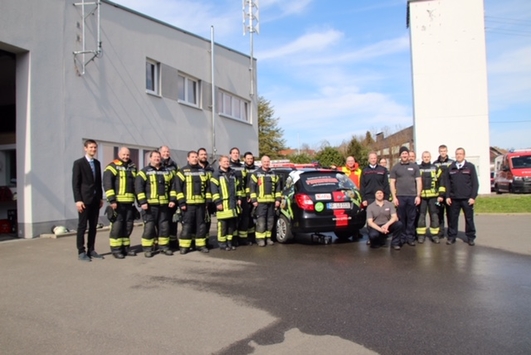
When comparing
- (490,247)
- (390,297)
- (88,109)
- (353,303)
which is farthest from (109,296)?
(88,109)

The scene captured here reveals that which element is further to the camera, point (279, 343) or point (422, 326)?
point (422, 326)

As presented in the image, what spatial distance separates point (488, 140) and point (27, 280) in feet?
87.5

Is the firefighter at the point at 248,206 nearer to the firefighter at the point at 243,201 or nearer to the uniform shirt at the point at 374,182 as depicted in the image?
the firefighter at the point at 243,201

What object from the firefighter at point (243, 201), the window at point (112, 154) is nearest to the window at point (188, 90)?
the window at point (112, 154)

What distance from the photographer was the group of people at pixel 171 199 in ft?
27.1

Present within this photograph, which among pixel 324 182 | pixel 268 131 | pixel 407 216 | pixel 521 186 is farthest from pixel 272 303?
pixel 268 131

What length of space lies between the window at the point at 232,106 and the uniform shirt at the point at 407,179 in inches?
446

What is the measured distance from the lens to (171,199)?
873 cm

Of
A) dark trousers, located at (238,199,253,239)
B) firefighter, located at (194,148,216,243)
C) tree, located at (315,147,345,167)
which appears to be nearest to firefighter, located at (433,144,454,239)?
dark trousers, located at (238,199,253,239)

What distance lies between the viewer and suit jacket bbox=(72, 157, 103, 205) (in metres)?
7.97

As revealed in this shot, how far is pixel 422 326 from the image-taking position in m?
4.58

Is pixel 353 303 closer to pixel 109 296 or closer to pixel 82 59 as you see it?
pixel 109 296

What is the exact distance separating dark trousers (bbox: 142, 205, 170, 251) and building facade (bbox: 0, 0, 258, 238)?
3.95m

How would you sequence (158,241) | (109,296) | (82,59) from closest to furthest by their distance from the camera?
1. (109,296)
2. (158,241)
3. (82,59)
